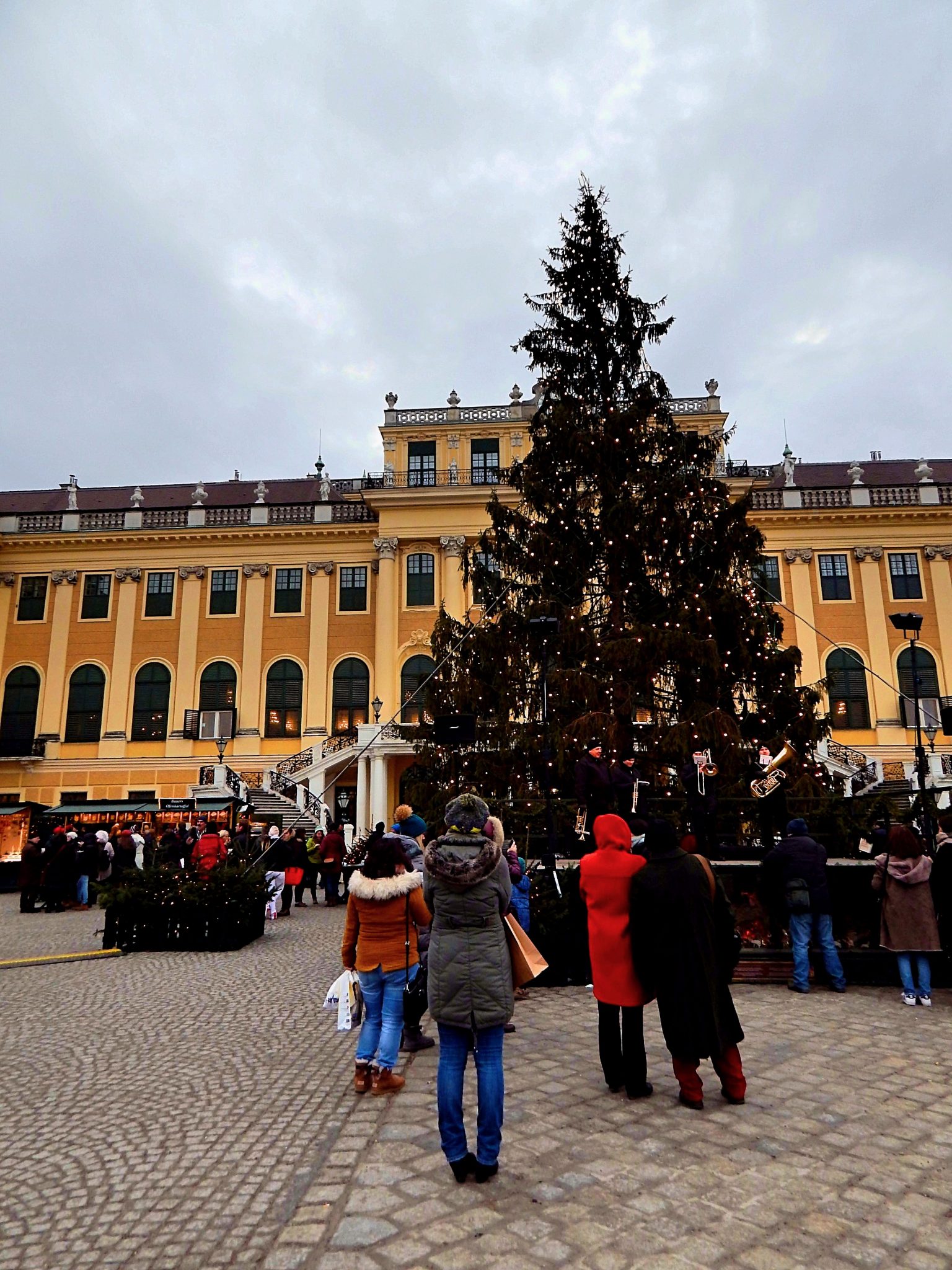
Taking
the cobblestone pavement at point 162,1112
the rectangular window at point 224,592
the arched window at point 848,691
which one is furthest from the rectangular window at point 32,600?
the arched window at point 848,691

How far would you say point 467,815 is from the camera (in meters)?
4.57

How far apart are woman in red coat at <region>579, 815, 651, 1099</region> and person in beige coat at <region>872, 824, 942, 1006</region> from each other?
3895mm

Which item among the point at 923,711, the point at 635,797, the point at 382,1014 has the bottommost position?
the point at 382,1014

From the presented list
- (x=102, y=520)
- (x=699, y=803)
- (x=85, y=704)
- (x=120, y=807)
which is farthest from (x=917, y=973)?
(x=102, y=520)

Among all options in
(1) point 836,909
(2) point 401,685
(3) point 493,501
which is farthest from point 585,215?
(2) point 401,685

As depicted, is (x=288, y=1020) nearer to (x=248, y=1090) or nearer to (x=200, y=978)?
(x=248, y=1090)

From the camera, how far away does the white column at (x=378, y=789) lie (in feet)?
106

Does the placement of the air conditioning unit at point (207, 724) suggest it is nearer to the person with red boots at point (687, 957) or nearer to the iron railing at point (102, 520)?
the iron railing at point (102, 520)

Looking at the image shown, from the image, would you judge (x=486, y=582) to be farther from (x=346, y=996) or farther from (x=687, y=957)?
(x=687, y=957)

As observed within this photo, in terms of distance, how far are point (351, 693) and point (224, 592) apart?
8.10 meters

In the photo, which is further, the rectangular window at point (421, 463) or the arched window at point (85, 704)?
the rectangular window at point (421, 463)

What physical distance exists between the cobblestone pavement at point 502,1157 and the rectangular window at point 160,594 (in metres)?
33.6

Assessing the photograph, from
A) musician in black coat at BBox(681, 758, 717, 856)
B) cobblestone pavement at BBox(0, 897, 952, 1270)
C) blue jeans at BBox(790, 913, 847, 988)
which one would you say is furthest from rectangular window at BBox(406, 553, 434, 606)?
cobblestone pavement at BBox(0, 897, 952, 1270)

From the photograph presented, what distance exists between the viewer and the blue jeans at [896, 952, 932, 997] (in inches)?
307
